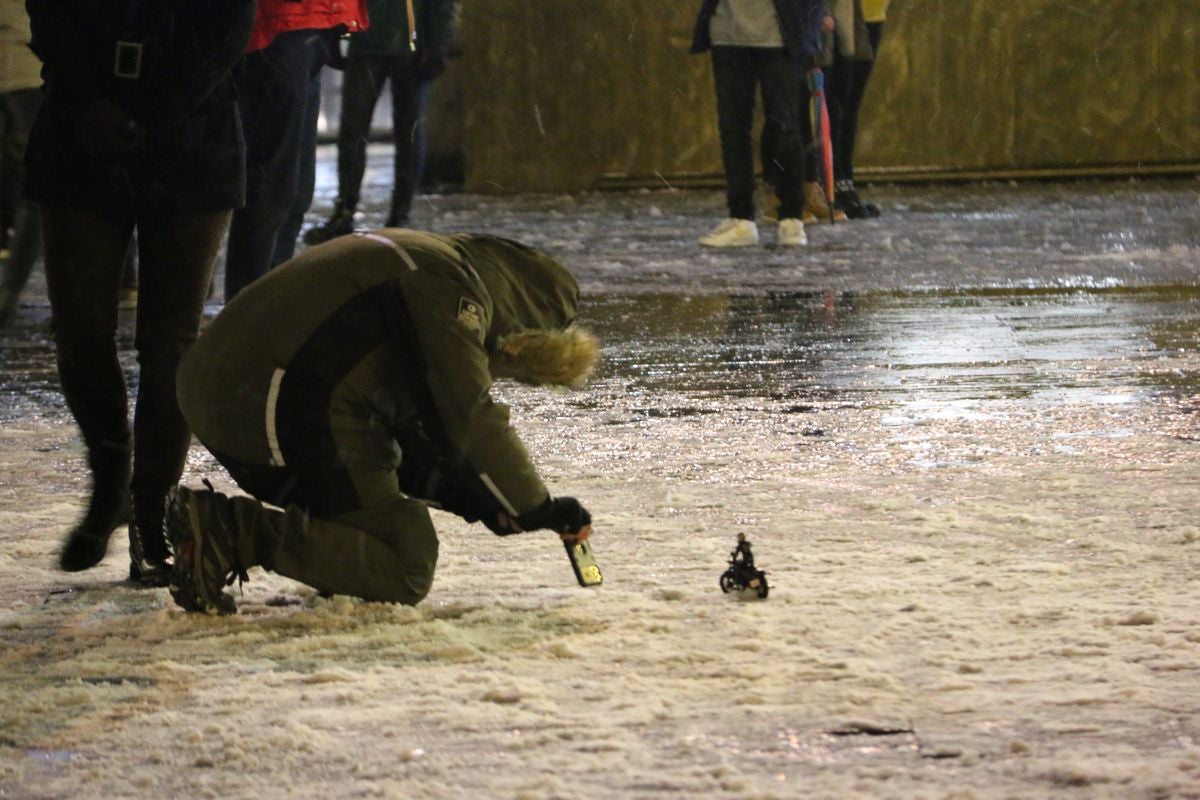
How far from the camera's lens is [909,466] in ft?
16.3

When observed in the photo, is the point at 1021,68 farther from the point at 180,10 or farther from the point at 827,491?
the point at 180,10

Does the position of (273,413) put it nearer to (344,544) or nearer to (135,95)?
(344,544)

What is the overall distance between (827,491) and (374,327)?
146cm

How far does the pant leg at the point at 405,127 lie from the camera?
34.3 feet

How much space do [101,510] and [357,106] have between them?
6.45 m

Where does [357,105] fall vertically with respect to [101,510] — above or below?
above

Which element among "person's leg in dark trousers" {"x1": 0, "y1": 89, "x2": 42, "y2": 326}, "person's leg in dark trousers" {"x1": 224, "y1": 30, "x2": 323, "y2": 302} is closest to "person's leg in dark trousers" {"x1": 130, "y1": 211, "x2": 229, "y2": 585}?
"person's leg in dark trousers" {"x1": 224, "y1": 30, "x2": 323, "y2": 302}

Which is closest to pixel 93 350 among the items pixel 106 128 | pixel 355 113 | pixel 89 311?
pixel 89 311

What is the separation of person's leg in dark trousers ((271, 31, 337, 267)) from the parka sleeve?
8.48 feet

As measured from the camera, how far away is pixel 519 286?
3.73m

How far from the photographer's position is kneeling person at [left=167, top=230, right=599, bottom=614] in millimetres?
3609

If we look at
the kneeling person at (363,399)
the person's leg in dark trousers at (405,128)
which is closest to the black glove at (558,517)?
the kneeling person at (363,399)

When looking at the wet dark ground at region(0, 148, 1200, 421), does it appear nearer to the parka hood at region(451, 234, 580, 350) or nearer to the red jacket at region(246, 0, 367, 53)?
the red jacket at region(246, 0, 367, 53)

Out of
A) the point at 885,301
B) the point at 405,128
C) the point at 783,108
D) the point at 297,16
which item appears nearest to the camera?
the point at 297,16
